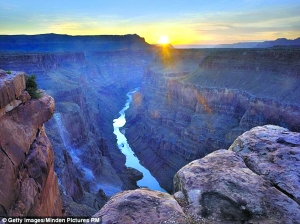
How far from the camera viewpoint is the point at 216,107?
47094mm

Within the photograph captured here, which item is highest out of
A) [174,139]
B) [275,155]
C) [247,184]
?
[275,155]

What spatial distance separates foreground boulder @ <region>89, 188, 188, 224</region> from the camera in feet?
24.0

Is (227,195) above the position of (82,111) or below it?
above

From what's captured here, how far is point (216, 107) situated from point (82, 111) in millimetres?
28588

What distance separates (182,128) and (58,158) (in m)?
28.6

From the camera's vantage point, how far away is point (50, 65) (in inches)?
2717

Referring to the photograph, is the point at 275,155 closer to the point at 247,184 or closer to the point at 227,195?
the point at 247,184

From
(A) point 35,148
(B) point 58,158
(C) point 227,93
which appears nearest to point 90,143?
(B) point 58,158

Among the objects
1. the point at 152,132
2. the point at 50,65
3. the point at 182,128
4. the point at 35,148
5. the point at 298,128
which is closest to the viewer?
the point at 35,148

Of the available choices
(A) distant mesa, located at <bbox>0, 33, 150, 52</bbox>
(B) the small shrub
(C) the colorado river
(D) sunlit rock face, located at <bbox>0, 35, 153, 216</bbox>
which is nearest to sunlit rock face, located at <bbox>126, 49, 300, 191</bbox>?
(C) the colorado river

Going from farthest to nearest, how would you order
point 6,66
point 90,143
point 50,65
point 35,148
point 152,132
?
point 50,65 < point 152,132 < point 6,66 < point 90,143 < point 35,148

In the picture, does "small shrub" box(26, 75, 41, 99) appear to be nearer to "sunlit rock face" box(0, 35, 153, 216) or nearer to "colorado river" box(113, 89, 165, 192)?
"sunlit rock face" box(0, 35, 153, 216)

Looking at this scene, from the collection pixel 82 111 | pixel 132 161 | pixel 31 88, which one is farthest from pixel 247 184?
pixel 82 111

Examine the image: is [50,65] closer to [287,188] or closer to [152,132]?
[152,132]
